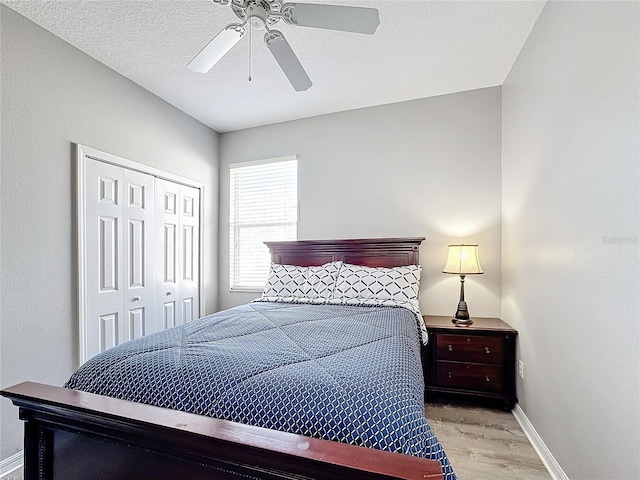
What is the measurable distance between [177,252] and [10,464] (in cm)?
196

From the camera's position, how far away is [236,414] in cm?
109

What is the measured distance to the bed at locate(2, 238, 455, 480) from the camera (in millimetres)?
906

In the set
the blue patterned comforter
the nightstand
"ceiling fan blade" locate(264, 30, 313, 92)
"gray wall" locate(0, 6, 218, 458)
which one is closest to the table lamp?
the nightstand

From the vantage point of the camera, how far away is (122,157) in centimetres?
280

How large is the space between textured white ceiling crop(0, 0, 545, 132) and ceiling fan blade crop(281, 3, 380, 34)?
1.75 ft

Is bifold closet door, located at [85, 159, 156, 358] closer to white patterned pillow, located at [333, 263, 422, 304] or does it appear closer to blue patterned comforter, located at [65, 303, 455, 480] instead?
blue patterned comforter, located at [65, 303, 455, 480]

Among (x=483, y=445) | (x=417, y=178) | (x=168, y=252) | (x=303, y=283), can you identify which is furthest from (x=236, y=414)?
(x=417, y=178)

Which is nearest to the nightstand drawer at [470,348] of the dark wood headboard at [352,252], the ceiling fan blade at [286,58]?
the dark wood headboard at [352,252]

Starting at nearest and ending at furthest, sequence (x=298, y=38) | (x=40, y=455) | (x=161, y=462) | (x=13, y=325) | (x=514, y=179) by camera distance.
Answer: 1. (x=161, y=462)
2. (x=40, y=455)
3. (x=13, y=325)
4. (x=298, y=38)
5. (x=514, y=179)

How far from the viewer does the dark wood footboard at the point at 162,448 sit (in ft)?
2.75

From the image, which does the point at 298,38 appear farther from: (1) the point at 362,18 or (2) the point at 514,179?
(2) the point at 514,179

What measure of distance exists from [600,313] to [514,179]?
1.53 m

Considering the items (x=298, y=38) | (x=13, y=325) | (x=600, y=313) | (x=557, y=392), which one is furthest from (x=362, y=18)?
(x=13, y=325)

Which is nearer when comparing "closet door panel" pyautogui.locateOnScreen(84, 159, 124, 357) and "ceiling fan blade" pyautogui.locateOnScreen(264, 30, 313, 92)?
"ceiling fan blade" pyautogui.locateOnScreen(264, 30, 313, 92)
